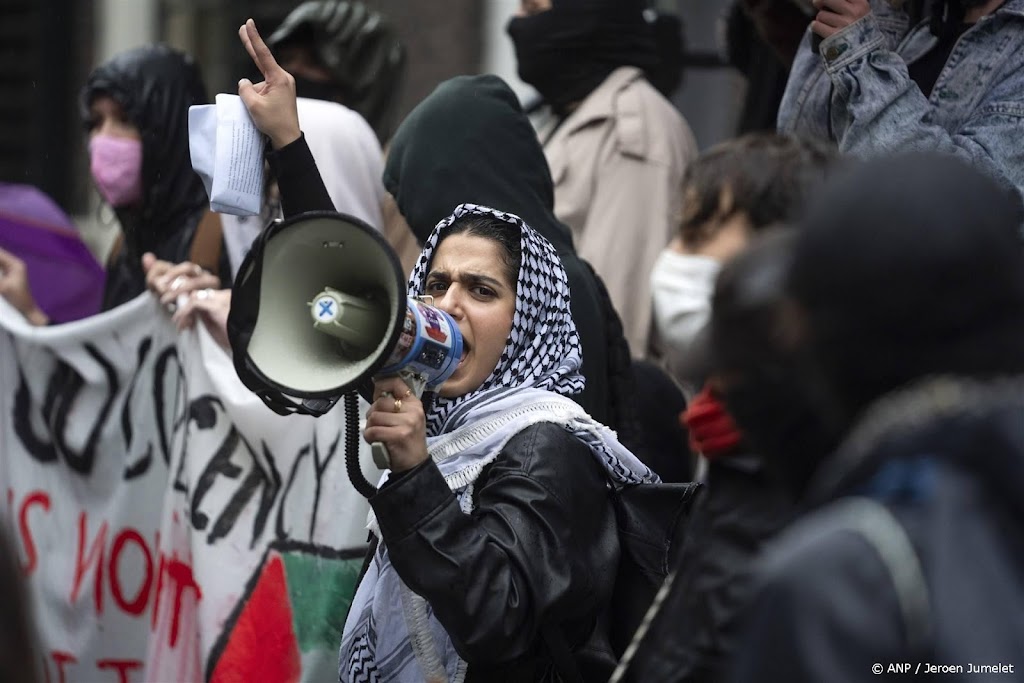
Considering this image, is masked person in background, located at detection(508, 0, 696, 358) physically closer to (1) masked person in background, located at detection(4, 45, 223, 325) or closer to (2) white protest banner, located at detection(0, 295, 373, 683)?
(1) masked person in background, located at detection(4, 45, 223, 325)

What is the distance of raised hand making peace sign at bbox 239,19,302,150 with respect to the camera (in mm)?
3199

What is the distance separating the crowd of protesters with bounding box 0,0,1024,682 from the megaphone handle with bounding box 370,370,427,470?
2 cm

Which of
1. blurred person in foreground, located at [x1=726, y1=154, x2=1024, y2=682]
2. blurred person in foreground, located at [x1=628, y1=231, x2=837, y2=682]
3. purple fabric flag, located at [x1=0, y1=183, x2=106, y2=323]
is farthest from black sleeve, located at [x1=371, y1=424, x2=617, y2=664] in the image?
purple fabric flag, located at [x1=0, y1=183, x2=106, y2=323]

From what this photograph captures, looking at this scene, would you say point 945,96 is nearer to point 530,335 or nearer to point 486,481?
point 530,335

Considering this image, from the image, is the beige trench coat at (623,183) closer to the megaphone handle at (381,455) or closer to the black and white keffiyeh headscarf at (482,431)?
the black and white keffiyeh headscarf at (482,431)

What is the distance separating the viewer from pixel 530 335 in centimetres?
Answer: 304

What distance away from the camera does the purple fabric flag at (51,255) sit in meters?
5.32

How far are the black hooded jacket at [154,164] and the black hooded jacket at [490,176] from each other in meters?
1.13

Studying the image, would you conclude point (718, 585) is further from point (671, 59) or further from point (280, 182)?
point (671, 59)

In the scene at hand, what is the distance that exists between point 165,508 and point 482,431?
1.43 meters

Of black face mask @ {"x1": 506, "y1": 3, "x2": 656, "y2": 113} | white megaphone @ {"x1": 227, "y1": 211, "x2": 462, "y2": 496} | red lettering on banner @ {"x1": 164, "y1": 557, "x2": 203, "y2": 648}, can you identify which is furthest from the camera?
black face mask @ {"x1": 506, "y1": 3, "x2": 656, "y2": 113}

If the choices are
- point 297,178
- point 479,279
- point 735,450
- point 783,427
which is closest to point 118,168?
point 297,178

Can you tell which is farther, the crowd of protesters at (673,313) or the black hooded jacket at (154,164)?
the black hooded jacket at (154,164)

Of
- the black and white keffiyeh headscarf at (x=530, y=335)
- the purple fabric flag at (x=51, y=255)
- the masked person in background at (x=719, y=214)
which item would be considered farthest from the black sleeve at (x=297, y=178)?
the purple fabric flag at (x=51, y=255)
